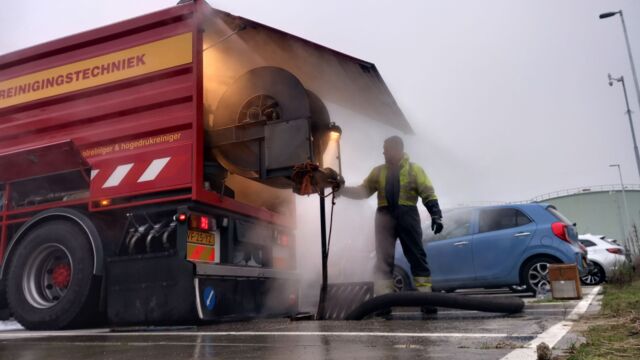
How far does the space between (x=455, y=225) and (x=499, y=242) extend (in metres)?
0.60

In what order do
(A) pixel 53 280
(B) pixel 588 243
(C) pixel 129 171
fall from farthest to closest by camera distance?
(B) pixel 588 243
(A) pixel 53 280
(C) pixel 129 171

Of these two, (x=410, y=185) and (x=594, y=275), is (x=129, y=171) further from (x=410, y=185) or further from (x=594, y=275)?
(x=594, y=275)

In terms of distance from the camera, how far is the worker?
179 inches

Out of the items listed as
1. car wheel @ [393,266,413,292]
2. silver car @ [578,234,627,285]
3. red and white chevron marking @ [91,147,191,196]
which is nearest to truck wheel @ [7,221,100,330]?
red and white chevron marking @ [91,147,191,196]

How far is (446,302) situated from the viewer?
3.48 metres

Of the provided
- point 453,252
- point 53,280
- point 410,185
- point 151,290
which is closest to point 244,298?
point 151,290

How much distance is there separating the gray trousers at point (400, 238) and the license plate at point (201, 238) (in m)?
1.52

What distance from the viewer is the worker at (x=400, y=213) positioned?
4.55 meters

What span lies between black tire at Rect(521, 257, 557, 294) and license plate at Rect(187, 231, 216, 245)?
14.0 ft

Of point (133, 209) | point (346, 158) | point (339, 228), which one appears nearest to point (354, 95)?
point (346, 158)

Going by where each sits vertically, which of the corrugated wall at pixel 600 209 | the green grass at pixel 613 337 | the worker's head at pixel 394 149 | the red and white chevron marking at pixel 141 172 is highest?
the corrugated wall at pixel 600 209

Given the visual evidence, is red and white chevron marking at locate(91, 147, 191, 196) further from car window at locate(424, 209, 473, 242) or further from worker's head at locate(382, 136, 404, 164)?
car window at locate(424, 209, 473, 242)

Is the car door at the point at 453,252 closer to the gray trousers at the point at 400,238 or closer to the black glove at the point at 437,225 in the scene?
the gray trousers at the point at 400,238

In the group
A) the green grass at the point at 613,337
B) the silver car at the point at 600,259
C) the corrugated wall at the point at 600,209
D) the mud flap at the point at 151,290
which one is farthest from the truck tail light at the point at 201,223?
the corrugated wall at the point at 600,209
